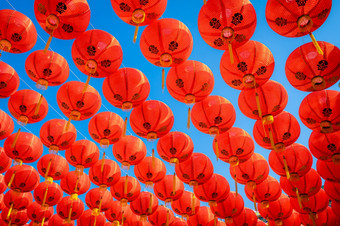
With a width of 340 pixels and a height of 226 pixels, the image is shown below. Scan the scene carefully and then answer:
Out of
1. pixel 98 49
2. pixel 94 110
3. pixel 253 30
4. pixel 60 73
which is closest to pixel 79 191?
pixel 94 110

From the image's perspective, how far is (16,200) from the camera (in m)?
9.87

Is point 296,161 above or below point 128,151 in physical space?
above

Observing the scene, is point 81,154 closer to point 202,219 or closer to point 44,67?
point 44,67

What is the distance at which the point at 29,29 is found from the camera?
5.33m

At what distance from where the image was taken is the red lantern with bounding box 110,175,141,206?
9.04m

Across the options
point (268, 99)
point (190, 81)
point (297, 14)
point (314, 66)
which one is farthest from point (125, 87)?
point (314, 66)

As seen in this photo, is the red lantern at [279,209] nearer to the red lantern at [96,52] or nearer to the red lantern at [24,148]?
the red lantern at [96,52]

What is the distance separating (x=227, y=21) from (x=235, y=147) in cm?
364

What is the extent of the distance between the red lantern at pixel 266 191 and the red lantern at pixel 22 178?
701cm

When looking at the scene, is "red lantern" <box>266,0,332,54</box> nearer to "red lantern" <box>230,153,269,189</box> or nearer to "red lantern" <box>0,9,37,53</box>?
"red lantern" <box>230,153,269,189</box>

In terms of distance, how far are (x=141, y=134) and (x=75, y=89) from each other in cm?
190

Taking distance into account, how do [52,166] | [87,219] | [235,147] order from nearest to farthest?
1. [235,147]
2. [52,166]
3. [87,219]

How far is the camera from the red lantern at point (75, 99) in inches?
246

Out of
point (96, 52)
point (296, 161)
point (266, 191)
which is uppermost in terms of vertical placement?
point (96, 52)
